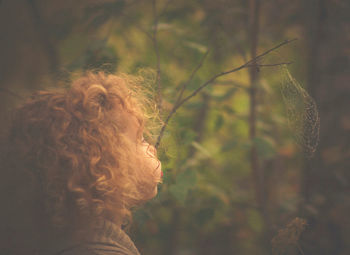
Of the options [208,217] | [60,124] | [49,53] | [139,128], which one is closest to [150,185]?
[139,128]

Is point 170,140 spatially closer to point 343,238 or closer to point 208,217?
point 208,217

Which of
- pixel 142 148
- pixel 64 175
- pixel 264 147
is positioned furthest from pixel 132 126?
pixel 264 147

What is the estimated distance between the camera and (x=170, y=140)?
2.87 ft

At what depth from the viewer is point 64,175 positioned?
0.59 m

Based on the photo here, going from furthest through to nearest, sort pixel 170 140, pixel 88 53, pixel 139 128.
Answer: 1. pixel 88 53
2. pixel 170 140
3. pixel 139 128

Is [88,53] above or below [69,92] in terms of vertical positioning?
above

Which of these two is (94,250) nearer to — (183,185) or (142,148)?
(142,148)

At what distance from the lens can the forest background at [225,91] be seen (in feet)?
2.86

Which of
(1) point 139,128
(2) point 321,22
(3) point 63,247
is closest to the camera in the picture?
(3) point 63,247

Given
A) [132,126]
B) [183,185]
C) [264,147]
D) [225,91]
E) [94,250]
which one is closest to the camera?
[94,250]

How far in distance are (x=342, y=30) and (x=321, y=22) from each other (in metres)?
0.20

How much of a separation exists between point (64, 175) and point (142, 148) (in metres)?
0.19

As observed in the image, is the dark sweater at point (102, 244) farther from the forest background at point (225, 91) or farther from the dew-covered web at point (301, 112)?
the dew-covered web at point (301, 112)

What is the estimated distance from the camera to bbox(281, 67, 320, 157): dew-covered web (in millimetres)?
620
